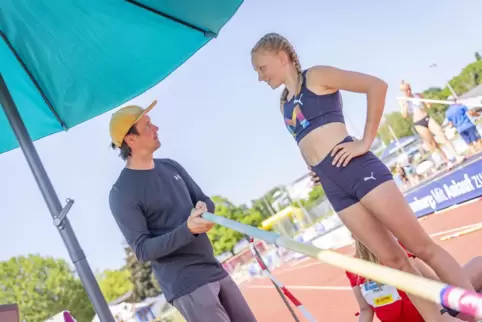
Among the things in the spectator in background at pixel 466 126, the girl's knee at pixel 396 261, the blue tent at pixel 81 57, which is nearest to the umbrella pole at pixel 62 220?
the blue tent at pixel 81 57

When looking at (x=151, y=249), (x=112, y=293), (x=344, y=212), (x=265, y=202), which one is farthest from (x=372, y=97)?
(x=265, y=202)

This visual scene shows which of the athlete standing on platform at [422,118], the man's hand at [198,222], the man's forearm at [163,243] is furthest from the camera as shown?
the athlete standing on platform at [422,118]

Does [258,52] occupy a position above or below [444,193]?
above

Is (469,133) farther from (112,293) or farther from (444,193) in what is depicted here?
(112,293)

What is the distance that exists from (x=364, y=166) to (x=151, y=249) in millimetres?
997

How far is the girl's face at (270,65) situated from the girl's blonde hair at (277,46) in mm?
19

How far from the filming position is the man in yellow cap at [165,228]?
2.26 meters

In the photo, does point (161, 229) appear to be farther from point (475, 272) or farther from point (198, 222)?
point (475, 272)

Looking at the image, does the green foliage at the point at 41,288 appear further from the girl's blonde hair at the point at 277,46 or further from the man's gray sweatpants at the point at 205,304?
the girl's blonde hair at the point at 277,46

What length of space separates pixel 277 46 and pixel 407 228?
1.02 meters

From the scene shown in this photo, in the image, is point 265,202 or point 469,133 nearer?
point 469,133

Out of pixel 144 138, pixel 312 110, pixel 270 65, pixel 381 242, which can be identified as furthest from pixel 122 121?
pixel 381 242

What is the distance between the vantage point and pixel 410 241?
2.04 m

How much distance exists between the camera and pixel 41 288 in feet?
132
